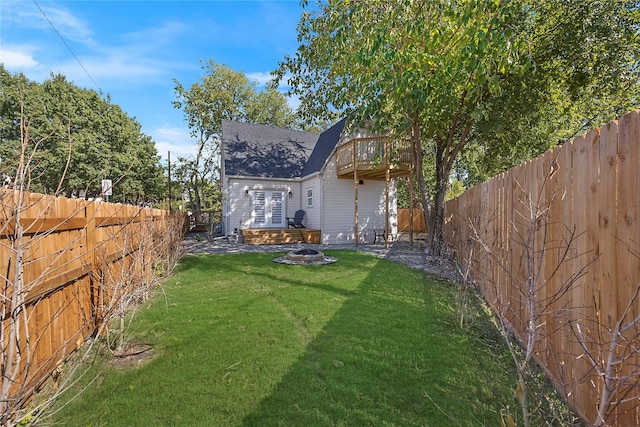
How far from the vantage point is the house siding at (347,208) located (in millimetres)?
14703

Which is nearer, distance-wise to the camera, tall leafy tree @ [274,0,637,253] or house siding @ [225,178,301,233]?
tall leafy tree @ [274,0,637,253]

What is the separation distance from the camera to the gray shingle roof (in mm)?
16047

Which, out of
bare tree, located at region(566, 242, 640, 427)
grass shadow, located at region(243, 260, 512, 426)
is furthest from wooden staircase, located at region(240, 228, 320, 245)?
bare tree, located at region(566, 242, 640, 427)

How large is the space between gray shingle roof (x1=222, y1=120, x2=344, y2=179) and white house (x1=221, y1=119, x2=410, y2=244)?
51 millimetres

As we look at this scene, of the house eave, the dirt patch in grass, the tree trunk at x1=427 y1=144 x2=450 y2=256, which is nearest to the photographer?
the dirt patch in grass

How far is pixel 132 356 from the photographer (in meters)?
3.30

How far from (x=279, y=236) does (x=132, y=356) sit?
1167cm

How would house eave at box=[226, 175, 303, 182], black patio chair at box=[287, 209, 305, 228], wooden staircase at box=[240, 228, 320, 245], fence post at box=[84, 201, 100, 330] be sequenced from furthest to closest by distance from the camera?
black patio chair at box=[287, 209, 305, 228] → house eave at box=[226, 175, 303, 182] → wooden staircase at box=[240, 228, 320, 245] → fence post at box=[84, 201, 100, 330]

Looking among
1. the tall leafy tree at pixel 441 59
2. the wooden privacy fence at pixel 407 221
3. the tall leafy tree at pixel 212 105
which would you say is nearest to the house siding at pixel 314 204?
the tall leafy tree at pixel 441 59

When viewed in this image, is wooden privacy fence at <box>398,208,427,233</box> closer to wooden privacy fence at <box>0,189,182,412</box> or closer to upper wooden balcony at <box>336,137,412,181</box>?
upper wooden balcony at <box>336,137,412,181</box>

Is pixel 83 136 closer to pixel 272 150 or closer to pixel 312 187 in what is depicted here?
pixel 272 150

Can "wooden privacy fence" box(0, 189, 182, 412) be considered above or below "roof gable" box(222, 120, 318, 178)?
below

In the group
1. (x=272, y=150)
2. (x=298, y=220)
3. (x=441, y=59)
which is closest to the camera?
(x=441, y=59)

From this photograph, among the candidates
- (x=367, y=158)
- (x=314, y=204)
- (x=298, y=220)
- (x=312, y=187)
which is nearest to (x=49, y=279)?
(x=367, y=158)
